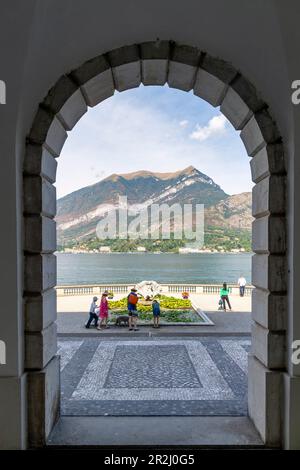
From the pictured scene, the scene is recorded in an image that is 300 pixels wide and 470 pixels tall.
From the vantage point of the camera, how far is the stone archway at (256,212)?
4625 millimetres

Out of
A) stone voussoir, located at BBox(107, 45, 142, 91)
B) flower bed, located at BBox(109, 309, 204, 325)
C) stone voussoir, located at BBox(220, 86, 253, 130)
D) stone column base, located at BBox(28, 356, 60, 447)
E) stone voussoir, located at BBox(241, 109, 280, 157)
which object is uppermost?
stone voussoir, located at BBox(107, 45, 142, 91)

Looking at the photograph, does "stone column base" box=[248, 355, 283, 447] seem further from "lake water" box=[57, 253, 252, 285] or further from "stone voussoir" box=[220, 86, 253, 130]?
"lake water" box=[57, 253, 252, 285]

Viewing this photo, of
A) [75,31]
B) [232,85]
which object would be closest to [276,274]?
[232,85]

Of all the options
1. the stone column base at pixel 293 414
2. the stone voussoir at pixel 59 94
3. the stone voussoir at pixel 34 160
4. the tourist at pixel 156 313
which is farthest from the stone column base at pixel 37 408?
the tourist at pixel 156 313

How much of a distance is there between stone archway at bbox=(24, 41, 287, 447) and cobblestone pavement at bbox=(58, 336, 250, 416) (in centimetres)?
108

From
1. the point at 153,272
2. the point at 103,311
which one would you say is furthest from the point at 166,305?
the point at 153,272

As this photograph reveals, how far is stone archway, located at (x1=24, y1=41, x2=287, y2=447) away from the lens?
4.62m

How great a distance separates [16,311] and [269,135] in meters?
4.10

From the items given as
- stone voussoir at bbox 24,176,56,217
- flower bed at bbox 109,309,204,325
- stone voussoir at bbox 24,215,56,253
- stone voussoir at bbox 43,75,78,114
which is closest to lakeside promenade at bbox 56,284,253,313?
flower bed at bbox 109,309,204,325

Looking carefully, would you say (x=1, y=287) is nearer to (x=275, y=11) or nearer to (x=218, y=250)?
(x=275, y=11)

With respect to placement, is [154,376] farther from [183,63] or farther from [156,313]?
[183,63]

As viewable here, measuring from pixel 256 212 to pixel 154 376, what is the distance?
4.52m

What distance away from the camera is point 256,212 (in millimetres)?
5266
